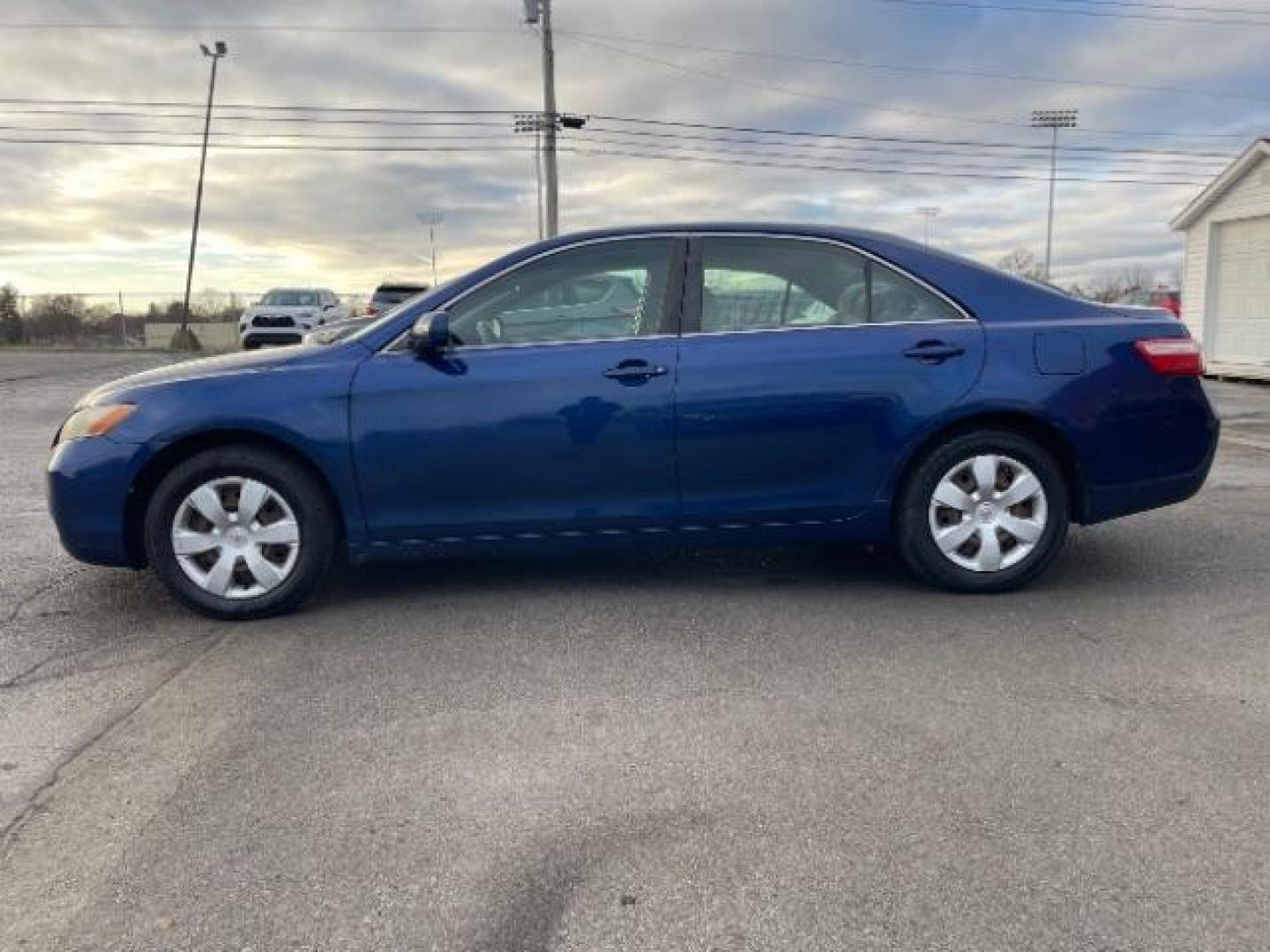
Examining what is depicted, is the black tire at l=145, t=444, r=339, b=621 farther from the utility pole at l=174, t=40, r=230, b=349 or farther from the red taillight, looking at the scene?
the utility pole at l=174, t=40, r=230, b=349

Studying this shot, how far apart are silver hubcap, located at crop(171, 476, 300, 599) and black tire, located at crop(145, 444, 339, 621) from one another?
0.07 feet

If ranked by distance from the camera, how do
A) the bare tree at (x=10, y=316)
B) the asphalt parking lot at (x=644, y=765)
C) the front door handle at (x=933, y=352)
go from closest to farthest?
the asphalt parking lot at (x=644, y=765) < the front door handle at (x=933, y=352) < the bare tree at (x=10, y=316)

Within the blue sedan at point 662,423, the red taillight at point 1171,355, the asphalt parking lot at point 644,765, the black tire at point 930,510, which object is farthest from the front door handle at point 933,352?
the asphalt parking lot at point 644,765

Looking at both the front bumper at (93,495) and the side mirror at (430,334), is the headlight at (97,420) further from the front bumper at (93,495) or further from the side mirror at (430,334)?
the side mirror at (430,334)

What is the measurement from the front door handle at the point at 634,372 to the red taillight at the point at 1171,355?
2143 mm

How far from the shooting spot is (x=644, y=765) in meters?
3.06

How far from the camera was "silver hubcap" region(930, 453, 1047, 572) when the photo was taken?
462cm

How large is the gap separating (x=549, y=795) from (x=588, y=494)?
5.84 feet

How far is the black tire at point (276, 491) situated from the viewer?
437 cm

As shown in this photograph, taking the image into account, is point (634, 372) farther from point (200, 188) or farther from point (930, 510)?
point (200, 188)

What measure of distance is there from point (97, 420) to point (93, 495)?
0.32 meters

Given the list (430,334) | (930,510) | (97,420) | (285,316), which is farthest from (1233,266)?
(285,316)

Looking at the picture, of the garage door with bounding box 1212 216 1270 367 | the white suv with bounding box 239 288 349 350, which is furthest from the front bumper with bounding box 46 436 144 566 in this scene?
the white suv with bounding box 239 288 349 350

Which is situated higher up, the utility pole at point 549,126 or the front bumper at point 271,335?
the utility pole at point 549,126
